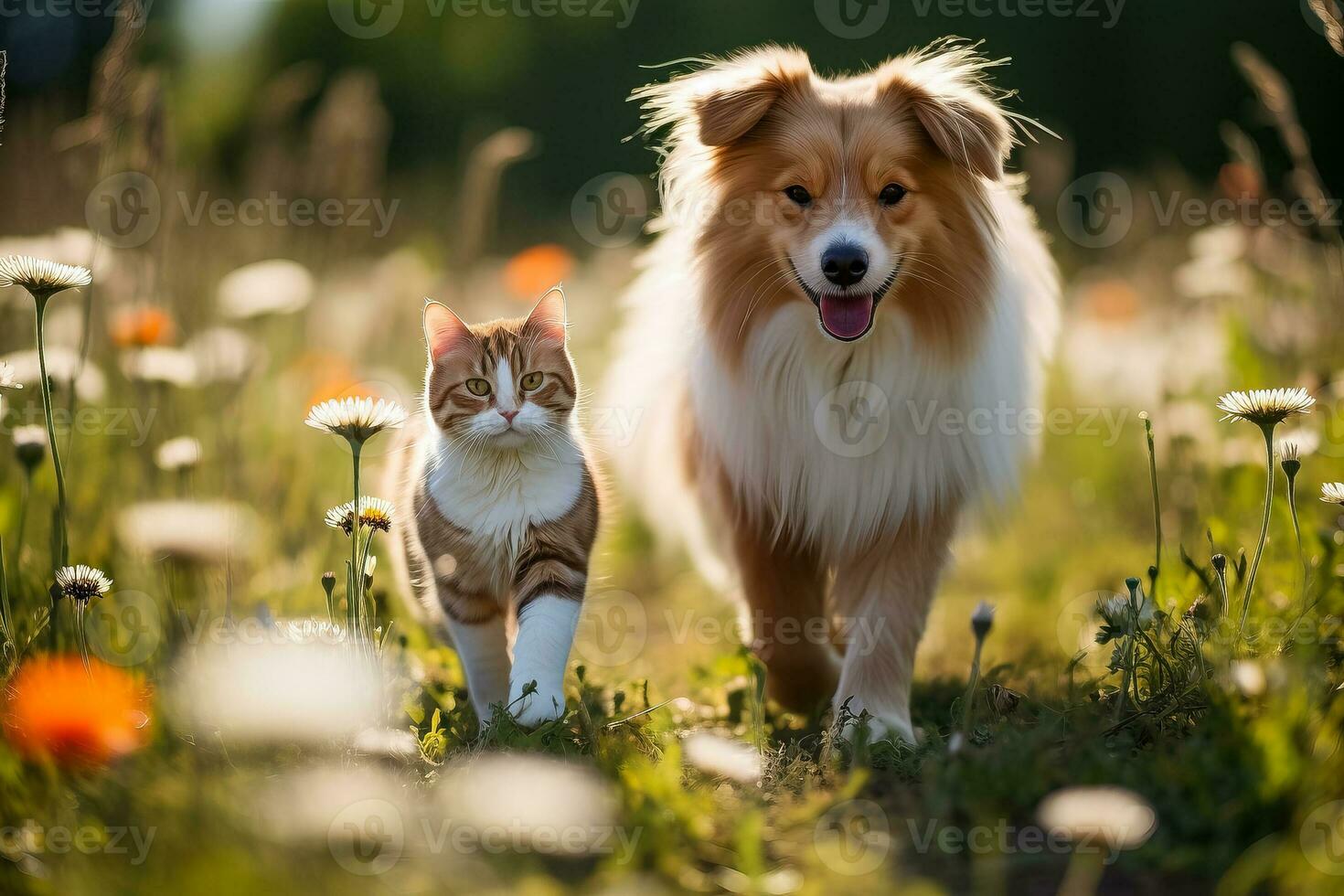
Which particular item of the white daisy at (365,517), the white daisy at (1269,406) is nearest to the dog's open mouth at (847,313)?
the white daisy at (1269,406)

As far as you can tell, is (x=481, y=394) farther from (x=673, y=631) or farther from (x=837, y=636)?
(x=673, y=631)

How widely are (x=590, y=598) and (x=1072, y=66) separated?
7384mm

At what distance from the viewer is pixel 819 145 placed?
2.92 meters

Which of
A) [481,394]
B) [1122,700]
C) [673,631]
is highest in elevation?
[481,394]

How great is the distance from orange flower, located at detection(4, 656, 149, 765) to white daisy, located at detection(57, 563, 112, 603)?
17 centimetres

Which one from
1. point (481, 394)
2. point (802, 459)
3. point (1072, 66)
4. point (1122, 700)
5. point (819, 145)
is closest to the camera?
point (1122, 700)

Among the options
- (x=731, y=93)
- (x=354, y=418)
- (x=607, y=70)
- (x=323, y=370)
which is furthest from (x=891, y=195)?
(x=607, y=70)

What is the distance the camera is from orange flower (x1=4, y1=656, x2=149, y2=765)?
76.6 inches

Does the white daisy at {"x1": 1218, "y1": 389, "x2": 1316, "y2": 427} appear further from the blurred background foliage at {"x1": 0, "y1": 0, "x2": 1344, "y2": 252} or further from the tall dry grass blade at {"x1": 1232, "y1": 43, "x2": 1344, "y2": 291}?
the blurred background foliage at {"x1": 0, "y1": 0, "x2": 1344, "y2": 252}

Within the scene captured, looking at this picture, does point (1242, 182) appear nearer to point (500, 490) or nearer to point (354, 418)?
point (500, 490)

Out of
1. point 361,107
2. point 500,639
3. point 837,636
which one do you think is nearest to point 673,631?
point 837,636

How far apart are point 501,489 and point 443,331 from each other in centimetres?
39

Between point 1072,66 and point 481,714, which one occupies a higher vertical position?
point 1072,66

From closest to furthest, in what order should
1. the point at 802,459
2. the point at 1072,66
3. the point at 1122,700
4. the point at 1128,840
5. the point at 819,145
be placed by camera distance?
the point at 1128,840
the point at 1122,700
the point at 819,145
the point at 802,459
the point at 1072,66
